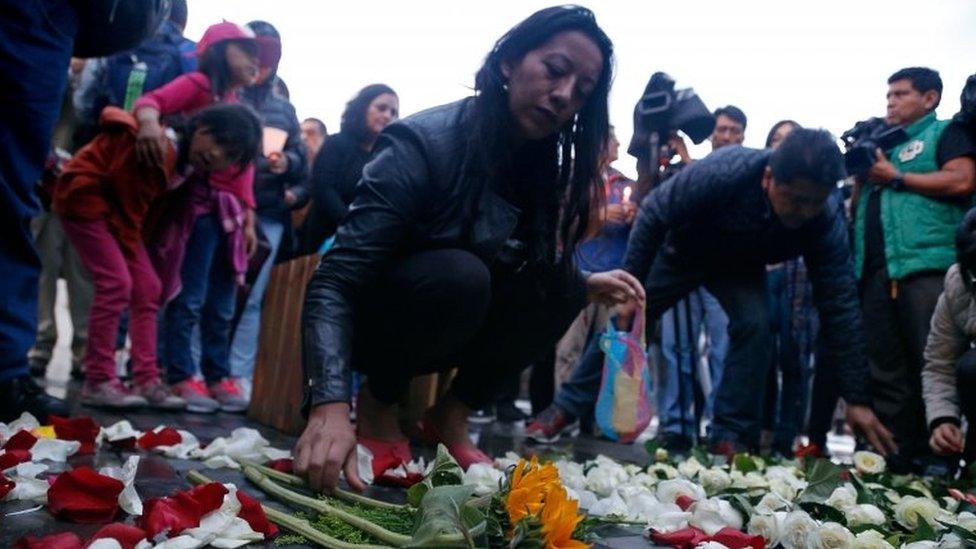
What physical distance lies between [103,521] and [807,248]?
3185 millimetres

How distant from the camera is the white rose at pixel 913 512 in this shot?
1839 mm

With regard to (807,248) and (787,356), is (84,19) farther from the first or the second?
(787,356)

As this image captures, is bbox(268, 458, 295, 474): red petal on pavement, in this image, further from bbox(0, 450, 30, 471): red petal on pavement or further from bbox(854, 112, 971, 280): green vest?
bbox(854, 112, 971, 280): green vest

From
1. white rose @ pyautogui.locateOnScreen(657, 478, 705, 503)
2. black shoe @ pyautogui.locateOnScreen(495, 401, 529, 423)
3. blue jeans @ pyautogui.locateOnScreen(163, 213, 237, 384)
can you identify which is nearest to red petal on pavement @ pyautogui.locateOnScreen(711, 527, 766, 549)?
white rose @ pyautogui.locateOnScreen(657, 478, 705, 503)

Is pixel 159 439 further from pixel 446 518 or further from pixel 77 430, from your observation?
pixel 446 518

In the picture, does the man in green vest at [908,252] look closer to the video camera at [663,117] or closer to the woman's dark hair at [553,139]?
the video camera at [663,117]

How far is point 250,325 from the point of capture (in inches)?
187

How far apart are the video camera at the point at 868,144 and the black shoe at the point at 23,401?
3427 millimetres

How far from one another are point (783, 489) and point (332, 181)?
2980 millimetres

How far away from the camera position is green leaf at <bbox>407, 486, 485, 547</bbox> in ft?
3.49

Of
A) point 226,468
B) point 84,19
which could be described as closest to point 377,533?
point 226,468

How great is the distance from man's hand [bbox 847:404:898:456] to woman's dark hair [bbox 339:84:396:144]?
2784 millimetres

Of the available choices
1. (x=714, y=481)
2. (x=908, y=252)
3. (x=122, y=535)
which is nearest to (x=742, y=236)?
(x=908, y=252)

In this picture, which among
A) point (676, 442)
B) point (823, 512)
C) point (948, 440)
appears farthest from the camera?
point (676, 442)
